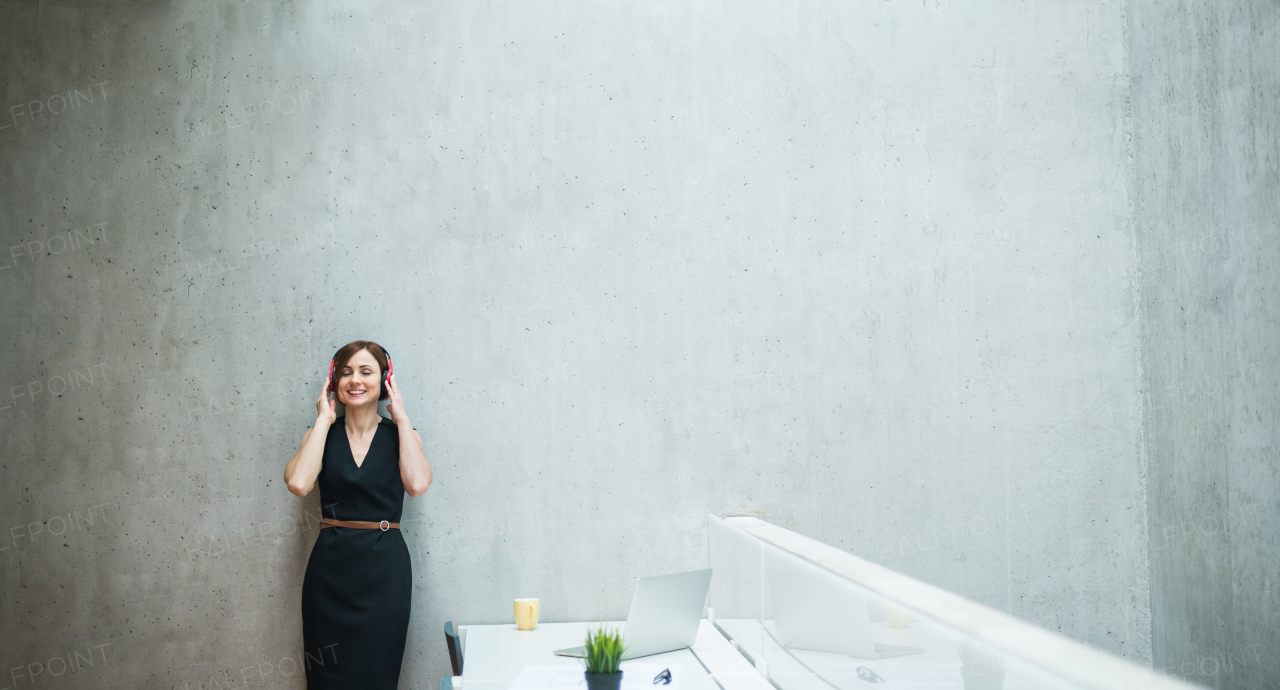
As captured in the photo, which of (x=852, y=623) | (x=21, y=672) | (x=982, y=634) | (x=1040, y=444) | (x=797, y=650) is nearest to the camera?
(x=982, y=634)

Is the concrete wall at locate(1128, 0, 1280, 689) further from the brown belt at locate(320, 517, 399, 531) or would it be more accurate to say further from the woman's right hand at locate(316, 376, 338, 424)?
the woman's right hand at locate(316, 376, 338, 424)

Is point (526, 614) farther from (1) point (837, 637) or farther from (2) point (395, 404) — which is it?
(1) point (837, 637)

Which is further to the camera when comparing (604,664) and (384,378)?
(384,378)

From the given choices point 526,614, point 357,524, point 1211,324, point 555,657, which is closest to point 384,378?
point 357,524

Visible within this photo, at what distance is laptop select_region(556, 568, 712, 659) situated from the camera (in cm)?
254

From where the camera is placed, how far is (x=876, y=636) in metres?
1.72

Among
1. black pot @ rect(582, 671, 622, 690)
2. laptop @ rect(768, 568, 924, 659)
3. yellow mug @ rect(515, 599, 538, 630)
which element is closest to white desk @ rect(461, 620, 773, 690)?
yellow mug @ rect(515, 599, 538, 630)

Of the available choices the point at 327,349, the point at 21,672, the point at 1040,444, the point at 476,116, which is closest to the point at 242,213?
the point at 327,349

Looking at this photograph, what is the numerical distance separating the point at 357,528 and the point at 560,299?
3.83 feet

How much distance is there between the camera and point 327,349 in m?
3.40

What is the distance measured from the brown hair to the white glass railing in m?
1.47

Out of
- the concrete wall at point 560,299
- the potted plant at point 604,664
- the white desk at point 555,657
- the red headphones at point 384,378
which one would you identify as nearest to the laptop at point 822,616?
the white desk at point 555,657

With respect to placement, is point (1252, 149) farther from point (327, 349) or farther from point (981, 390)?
point (327, 349)

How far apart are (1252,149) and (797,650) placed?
2.94 meters
